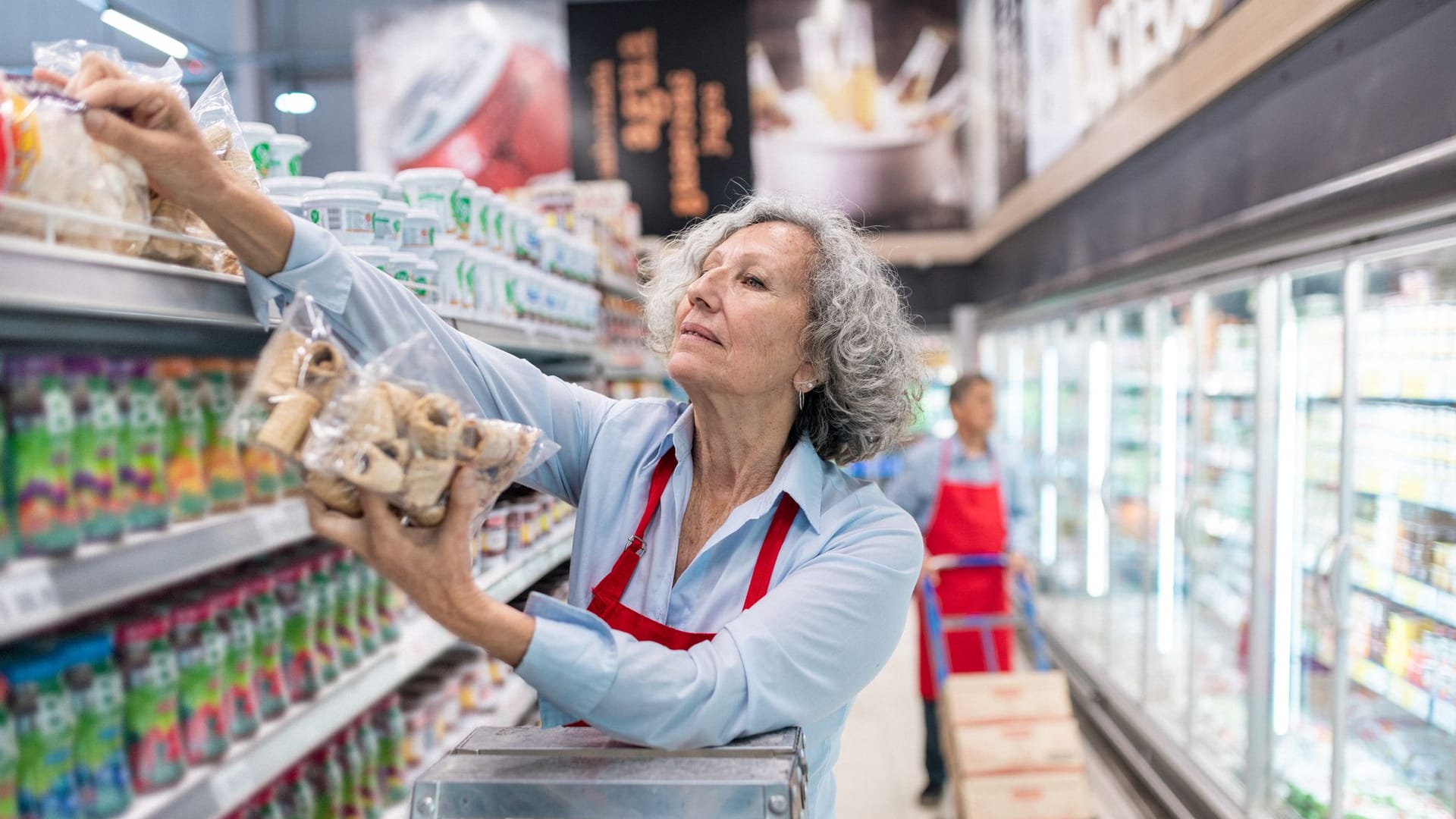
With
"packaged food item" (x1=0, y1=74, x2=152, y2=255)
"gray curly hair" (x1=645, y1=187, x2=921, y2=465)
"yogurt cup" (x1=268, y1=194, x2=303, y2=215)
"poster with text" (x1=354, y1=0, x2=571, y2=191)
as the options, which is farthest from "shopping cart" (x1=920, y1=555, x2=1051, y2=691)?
"poster with text" (x1=354, y1=0, x2=571, y2=191)

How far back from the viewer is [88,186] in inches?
42.5

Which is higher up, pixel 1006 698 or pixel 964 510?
pixel 964 510

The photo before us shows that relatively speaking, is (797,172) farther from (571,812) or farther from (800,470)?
(571,812)

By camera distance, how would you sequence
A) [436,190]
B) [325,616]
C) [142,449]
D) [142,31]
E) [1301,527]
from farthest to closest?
[1301,527] < [142,31] < [436,190] < [325,616] < [142,449]

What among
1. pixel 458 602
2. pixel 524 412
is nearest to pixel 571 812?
pixel 458 602

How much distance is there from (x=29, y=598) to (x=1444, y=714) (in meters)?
3.37

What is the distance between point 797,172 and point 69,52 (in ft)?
24.9

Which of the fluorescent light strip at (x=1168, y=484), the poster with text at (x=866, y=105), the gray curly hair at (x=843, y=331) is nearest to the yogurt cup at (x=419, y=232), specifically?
the gray curly hair at (x=843, y=331)

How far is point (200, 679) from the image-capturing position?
1.61 meters

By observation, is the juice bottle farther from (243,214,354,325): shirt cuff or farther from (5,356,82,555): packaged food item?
(243,214,354,325): shirt cuff

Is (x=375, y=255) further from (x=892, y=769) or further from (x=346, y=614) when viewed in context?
(x=892, y=769)

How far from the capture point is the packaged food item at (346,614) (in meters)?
2.09

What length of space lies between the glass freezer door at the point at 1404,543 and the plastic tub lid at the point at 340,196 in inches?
102

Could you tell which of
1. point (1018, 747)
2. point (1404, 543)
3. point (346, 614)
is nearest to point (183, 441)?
point (346, 614)
